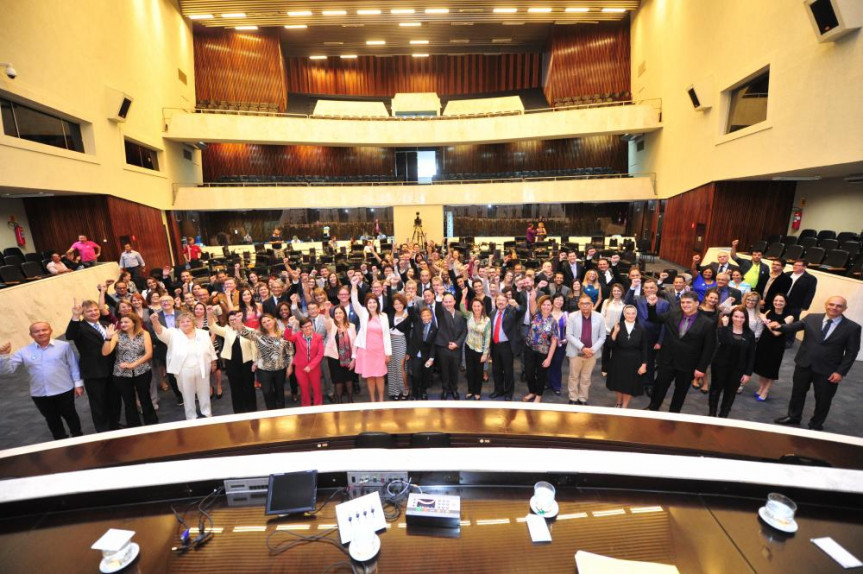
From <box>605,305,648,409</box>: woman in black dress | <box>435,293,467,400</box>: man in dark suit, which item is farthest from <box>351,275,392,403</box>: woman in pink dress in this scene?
<box>605,305,648,409</box>: woman in black dress

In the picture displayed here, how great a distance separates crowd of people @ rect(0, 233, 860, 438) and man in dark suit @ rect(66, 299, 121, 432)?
0.5 inches

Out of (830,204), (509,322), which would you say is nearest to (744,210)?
(830,204)

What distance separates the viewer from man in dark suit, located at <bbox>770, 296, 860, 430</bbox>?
3.91m

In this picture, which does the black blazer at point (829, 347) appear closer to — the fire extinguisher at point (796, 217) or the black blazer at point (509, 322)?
the black blazer at point (509, 322)

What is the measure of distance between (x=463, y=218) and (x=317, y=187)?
23.9 ft

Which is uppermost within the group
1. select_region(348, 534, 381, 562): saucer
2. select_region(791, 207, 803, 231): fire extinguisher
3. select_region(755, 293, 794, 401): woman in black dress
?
select_region(791, 207, 803, 231): fire extinguisher

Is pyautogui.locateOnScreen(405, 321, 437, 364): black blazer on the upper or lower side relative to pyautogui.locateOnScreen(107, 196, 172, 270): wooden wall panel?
lower

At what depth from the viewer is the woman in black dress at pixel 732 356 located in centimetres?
407

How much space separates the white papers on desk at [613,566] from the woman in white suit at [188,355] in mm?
4242

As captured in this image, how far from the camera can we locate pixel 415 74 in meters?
23.1

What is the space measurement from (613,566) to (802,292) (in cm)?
622

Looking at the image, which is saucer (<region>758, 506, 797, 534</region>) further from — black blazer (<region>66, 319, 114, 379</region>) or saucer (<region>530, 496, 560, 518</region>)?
black blazer (<region>66, 319, 114, 379</region>)

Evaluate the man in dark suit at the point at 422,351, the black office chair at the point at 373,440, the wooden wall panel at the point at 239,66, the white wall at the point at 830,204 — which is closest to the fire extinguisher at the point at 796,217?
the white wall at the point at 830,204

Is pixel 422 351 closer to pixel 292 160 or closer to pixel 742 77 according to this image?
pixel 742 77
